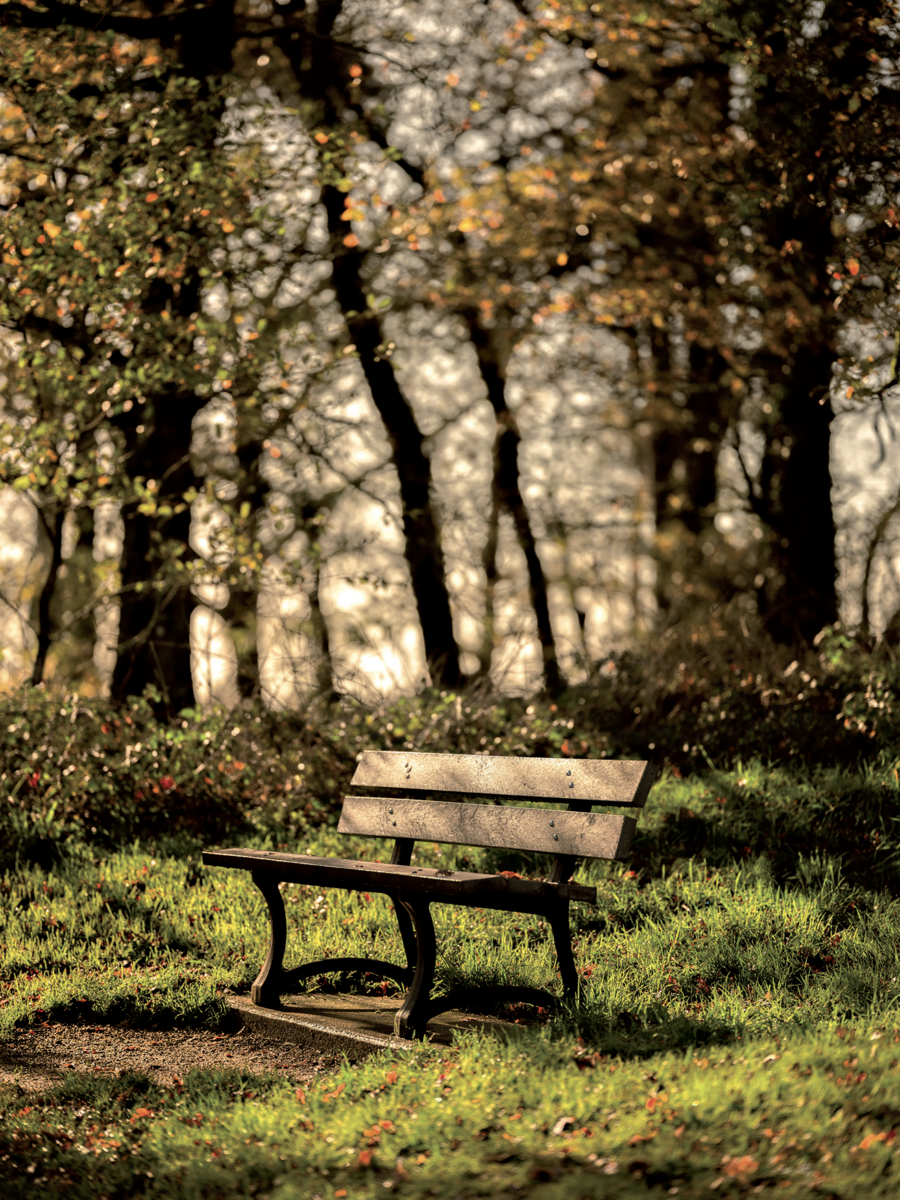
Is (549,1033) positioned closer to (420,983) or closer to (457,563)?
(420,983)

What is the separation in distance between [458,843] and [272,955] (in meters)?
1.00

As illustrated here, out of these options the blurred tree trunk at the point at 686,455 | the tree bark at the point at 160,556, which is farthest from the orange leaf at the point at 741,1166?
the blurred tree trunk at the point at 686,455

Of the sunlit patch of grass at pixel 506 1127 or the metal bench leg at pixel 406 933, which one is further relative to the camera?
the metal bench leg at pixel 406 933

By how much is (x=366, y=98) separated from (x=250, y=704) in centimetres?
685

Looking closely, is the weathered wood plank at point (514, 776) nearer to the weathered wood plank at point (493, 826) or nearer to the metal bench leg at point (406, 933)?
the weathered wood plank at point (493, 826)

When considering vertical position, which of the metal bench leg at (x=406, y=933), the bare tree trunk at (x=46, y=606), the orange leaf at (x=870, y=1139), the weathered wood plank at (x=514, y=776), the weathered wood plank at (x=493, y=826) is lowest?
the orange leaf at (x=870, y=1139)

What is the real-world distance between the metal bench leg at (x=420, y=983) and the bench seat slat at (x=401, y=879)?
0.14 m

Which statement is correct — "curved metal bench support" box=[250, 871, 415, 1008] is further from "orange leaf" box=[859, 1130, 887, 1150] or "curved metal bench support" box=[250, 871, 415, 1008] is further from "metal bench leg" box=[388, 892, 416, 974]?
"orange leaf" box=[859, 1130, 887, 1150]

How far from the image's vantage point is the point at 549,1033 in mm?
4164

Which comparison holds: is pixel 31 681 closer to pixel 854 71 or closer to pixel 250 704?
pixel 250 704

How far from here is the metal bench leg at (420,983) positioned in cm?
445

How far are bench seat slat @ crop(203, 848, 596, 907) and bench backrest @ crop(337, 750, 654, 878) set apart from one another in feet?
0.61

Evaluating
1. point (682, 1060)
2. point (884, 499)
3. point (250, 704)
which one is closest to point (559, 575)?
point (884, 499)

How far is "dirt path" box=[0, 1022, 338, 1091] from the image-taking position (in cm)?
458
